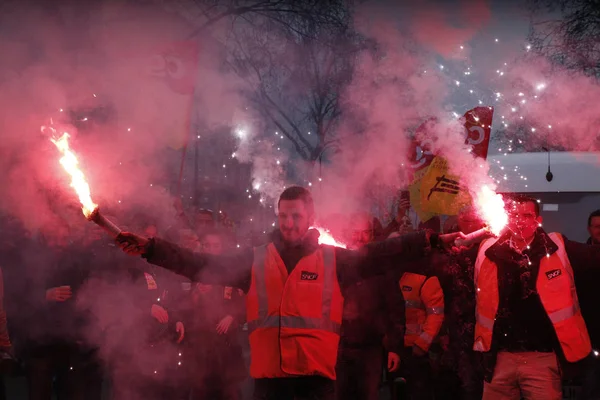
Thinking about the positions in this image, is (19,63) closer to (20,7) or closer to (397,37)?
(20,7)

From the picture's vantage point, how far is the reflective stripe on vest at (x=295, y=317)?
367cm

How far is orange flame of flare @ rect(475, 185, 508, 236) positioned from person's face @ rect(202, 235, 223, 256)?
2856 mm

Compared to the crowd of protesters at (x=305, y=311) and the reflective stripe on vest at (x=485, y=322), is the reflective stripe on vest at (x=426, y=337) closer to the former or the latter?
the crowd of protesters at (x=305, y=311)

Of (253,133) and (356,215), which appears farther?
(253,133)

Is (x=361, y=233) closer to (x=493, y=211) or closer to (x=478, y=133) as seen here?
(x=493, y=211)

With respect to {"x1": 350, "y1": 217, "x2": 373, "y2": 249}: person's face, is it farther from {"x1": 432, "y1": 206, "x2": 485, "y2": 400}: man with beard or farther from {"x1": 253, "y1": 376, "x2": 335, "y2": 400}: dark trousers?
{"x1": 253, "y1": 376, "x2": 335, "y2": 400}: dark trousers

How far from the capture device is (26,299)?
571 cm

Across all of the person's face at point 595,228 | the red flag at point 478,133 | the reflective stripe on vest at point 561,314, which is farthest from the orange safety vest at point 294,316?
the person's face at point 595,228

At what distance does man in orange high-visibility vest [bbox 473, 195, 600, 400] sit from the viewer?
14.4ft

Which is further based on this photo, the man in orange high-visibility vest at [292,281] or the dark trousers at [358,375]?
the dark trousers at [358,375]

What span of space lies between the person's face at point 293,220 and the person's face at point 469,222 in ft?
7.00

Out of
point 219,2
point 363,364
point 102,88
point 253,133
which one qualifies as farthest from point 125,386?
A: point 253,133

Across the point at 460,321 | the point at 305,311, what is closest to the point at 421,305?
the point at 460,321

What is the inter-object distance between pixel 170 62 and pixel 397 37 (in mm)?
3026
